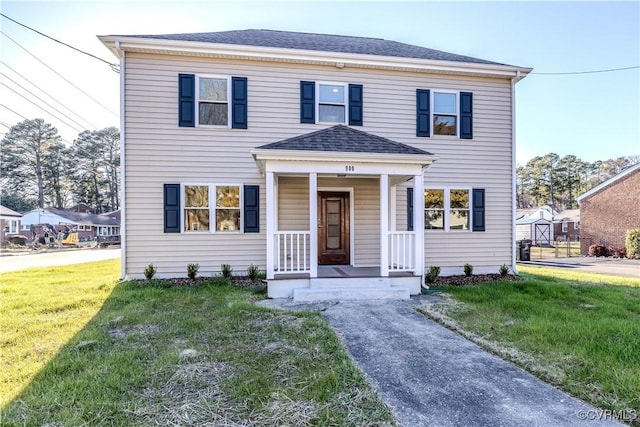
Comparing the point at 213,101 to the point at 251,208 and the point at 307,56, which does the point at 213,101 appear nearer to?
the point at 307,56

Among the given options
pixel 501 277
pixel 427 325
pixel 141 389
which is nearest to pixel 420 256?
pixel 427 325

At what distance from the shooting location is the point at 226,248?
813 cm

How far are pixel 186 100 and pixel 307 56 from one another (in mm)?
3261

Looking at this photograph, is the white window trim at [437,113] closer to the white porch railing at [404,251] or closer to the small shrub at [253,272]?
the white porch railing at [404,251]

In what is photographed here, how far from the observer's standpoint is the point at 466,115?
29.3 ft

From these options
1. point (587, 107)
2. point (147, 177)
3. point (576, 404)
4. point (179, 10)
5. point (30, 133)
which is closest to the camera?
point (576, 404)

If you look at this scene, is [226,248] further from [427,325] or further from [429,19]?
[429,19]

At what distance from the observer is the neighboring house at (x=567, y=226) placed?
31.5 m

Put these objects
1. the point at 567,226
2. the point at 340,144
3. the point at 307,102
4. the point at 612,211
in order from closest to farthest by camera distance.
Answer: the point at 340,144 → the point at 307,102 → the point at 612,211 → the point at 567,226

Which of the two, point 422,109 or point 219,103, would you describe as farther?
point 422,109

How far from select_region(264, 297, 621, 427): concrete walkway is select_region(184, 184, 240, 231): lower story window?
467cm

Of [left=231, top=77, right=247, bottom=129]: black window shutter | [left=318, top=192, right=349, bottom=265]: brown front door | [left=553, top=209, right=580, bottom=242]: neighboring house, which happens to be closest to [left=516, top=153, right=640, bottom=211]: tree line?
[left=553, top=209, right=580, bottom=242]: neighboring house

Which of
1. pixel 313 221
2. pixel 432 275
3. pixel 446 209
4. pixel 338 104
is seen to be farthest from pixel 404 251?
pixel 338 104

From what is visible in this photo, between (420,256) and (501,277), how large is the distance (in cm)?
338
